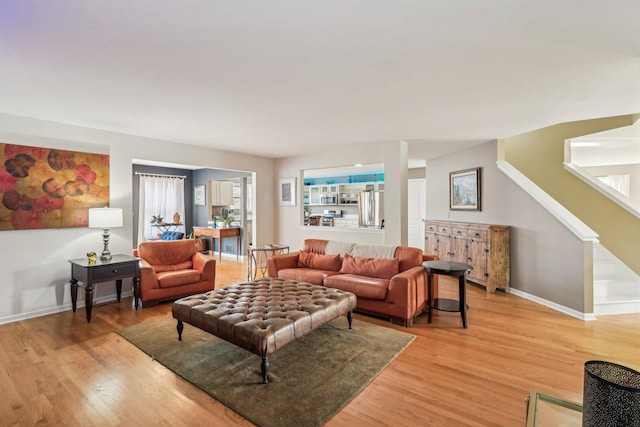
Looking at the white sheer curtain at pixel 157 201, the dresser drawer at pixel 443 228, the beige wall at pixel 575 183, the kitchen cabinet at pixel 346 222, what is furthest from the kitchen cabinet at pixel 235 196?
the beige wall at pixel 575 183

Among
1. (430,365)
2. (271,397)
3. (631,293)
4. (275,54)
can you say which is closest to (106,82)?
(275,54)

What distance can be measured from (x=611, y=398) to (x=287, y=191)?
5962 millimetres

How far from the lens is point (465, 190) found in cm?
560

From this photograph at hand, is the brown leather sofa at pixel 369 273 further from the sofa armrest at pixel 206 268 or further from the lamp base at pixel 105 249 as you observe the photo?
the lamp base at pixel 105 249

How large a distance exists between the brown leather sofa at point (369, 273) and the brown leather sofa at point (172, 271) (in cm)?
97

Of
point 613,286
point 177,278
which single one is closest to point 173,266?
point 177,278

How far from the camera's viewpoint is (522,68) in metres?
2.35

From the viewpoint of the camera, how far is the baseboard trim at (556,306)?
3537mm

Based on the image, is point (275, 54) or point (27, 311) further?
point (27, 311)

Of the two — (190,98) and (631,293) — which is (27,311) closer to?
(190,98)

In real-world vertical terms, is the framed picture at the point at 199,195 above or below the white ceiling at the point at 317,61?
below

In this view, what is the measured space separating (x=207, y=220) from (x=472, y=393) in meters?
7.22

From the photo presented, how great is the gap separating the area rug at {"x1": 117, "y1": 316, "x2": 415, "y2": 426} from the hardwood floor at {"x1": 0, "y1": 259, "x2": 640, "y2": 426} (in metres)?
0.09

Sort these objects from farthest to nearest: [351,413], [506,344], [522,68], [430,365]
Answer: [506,344] → [430,365] → [522,68] → [351,413]
